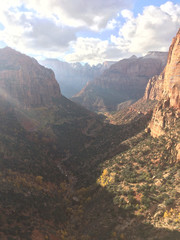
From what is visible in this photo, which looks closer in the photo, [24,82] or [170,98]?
[170,98]

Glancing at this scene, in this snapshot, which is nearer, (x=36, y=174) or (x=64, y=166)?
(x=36, y=174)

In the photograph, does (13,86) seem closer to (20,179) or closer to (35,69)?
(35,69)

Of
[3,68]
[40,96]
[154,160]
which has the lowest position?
[154,160]

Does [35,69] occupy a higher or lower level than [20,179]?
higher

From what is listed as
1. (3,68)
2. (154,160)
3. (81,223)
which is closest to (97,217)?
(81,223)

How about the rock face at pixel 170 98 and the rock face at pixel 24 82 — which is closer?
the rock face at pixel 170 98

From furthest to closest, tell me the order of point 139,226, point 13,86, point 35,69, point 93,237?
point 35,69 < point 13,86 < point 93,237 < point 139,226

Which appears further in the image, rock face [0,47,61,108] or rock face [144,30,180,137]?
rock face [0,47,61,108]

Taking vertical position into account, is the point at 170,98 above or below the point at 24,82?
below
